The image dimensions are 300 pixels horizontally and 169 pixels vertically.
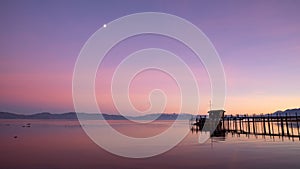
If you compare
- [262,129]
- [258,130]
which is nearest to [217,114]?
[262,129]

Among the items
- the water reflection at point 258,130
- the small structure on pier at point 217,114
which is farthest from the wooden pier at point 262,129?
the small structure on pier at point 217,114

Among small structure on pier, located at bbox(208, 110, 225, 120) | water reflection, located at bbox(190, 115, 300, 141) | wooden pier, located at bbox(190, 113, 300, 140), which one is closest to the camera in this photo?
water reflection, located at bbox(190, 115, 300, 141)

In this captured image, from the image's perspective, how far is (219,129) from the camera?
48406mm

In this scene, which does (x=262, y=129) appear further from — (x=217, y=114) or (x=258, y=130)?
(x=217, y=114)

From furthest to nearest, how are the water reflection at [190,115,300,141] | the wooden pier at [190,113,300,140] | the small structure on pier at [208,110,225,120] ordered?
1. the small structure on pier at [208,110,225,120]
2. the wooden pier at [190,113,300,140]
3. the water reflection at [190,115,300,141]

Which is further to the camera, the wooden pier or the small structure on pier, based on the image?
the small structure on pier

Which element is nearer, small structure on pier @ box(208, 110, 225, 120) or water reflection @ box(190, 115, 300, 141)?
water reflection @ box(190, 115, 300, 141)

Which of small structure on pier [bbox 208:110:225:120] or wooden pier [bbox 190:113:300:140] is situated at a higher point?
small structure on pier [bbox 208:110:225:120]

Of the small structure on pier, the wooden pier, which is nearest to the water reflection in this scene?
the wooden pier

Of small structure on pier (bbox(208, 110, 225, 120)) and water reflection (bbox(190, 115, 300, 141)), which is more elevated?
small structure on pier (bbox(208, 110, 225, 120))

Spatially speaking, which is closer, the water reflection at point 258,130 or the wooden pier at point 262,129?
the water reflection at point 258,130

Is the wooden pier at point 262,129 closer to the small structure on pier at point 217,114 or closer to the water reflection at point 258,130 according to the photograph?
the water reflection at point 258,130

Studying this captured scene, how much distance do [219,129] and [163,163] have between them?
30.4 meters

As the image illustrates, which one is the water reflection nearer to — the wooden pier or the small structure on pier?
the wooden pier
